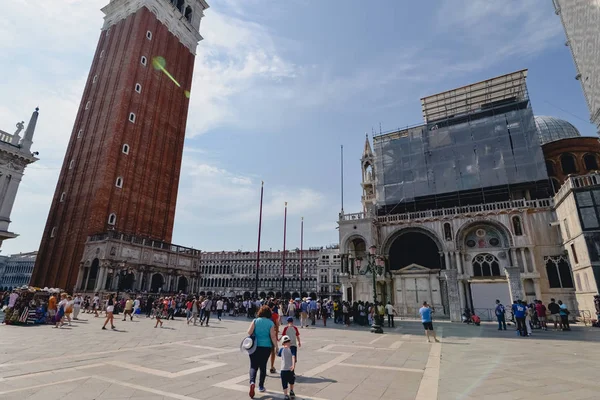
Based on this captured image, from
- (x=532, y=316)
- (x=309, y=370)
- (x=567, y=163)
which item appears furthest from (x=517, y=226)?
(x=309, y=370)

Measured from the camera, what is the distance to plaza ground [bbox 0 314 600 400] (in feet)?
16.9

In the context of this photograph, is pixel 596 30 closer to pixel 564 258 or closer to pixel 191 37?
pixel 564 258

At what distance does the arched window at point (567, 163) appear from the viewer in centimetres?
3105

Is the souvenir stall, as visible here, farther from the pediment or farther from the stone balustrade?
the pediment

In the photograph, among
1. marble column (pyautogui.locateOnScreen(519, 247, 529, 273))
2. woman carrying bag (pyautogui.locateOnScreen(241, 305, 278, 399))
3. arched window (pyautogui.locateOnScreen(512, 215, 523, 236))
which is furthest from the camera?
arched window (pyautogui.locateOnScreen(512, 215, 523, 236))

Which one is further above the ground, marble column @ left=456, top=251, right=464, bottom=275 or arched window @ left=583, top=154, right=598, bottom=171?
arched window @ left=583, top=154, right=598, bottom=171

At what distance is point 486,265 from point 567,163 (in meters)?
15.6

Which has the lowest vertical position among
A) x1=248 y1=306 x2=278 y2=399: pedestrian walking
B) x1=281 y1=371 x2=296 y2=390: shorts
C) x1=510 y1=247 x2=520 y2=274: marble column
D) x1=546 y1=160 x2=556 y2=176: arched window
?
x1=281 y1=371 x2=296 y2=390: shorts

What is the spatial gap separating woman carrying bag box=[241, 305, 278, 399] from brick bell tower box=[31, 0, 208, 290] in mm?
29726

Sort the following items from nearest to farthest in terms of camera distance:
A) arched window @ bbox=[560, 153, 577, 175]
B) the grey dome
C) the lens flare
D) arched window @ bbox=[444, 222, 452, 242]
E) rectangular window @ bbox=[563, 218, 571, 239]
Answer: rectangular window @ bbox=[563, 218, 571, 239], arched window @ bbox=[444, 222, 452, 242], arched window @ bbox=[560, 153, 577, 175], the grey dome, the lens flare

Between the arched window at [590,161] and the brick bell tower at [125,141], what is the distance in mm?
45259

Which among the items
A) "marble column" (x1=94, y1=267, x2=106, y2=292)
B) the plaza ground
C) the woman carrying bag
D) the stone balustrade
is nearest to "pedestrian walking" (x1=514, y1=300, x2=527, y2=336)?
the plaza ground

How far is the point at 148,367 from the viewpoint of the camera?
22.2 ft

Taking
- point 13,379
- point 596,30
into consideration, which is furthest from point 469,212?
point 13,379
